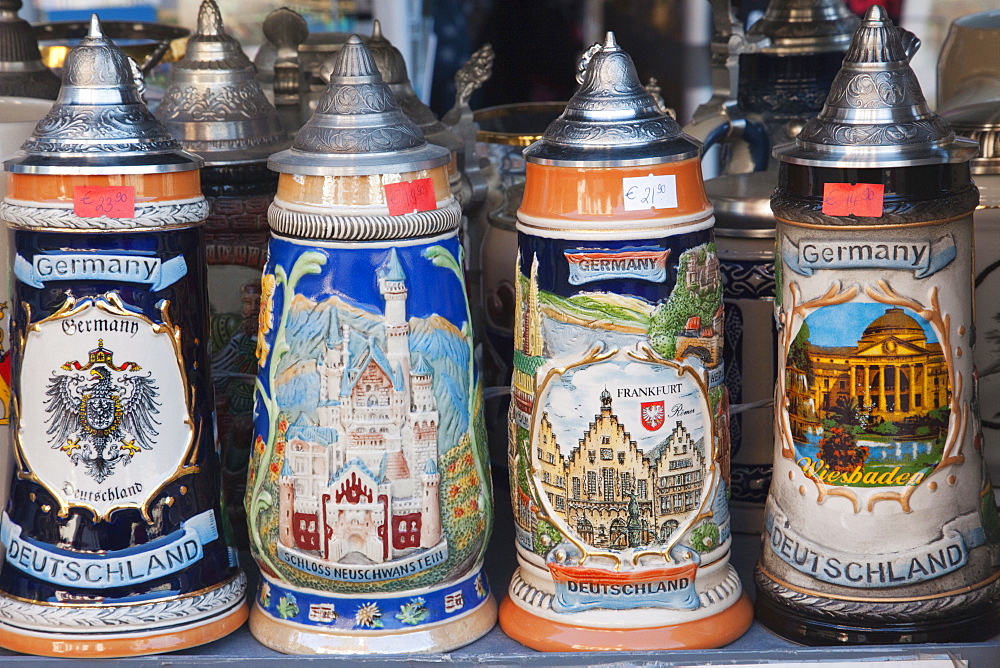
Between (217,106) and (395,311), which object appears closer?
(395,311)

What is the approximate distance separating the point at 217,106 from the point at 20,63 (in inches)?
21.6

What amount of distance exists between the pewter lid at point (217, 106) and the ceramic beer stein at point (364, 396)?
0.84 ft

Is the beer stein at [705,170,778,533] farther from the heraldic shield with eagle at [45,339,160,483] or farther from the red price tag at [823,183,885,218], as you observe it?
the heraldic shield with eagle at [45,339,160,483]

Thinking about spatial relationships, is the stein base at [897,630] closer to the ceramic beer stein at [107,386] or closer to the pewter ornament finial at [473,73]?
the ceramic beer stein at [107,386]

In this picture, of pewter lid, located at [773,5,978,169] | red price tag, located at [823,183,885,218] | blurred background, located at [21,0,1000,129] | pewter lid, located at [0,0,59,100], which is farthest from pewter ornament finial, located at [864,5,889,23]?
blurred background, located at [21,0,1000,129]

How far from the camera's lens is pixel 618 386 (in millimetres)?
1363

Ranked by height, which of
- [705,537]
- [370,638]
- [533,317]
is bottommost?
[370,638]

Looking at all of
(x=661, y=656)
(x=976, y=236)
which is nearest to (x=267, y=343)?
(x=661, y=656)

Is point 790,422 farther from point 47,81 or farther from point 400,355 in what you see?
point 47,81

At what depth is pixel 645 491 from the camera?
139 centimetres

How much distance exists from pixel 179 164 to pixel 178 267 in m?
0.12

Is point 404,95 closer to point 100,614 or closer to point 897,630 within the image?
point 100,614

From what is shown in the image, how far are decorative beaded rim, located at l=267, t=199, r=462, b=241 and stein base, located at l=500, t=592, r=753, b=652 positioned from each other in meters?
0.48

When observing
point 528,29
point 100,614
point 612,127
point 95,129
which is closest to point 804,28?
point 612,127
